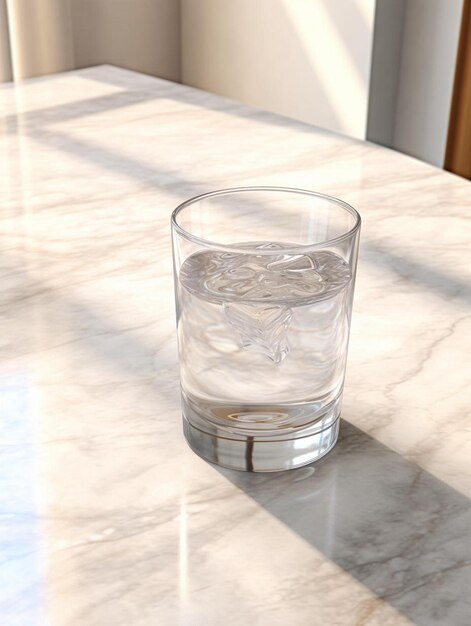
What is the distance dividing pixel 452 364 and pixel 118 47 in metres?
2.41

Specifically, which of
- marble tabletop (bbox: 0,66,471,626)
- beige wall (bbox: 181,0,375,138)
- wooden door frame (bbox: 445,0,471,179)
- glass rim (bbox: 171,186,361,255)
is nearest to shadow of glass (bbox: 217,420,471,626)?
marble tabletop (bbox: 0,66,471,626)

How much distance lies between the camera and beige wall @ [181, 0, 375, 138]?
8.25ft

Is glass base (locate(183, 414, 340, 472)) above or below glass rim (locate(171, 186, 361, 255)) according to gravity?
below

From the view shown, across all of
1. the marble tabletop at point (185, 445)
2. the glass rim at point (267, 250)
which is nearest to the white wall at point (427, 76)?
the marble tabletop at point (185, 445)

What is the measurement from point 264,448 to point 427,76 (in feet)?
6.92

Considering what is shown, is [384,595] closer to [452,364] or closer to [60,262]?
[452,364]

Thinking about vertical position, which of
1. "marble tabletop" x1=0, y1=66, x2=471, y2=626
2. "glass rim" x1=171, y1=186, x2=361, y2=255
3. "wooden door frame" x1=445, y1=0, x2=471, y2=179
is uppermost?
"glass rim" x1=171, y1=186, x2=361, y2=255

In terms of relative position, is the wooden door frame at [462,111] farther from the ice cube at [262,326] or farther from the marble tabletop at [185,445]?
the ice cube at [262,326]

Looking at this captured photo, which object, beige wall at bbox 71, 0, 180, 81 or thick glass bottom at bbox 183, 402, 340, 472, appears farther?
beige wall at bbox 71, 0, 180, 81

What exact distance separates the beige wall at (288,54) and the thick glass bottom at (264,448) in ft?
6.76

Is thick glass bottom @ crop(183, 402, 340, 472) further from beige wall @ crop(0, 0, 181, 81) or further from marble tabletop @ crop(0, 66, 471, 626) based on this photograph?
beige wall @ crop(0, 0, 181, 81)

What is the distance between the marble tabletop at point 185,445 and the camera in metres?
0.46

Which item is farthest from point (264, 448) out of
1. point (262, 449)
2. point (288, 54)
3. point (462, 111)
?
point (288, 54)

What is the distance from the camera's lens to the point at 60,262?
2.79ft
